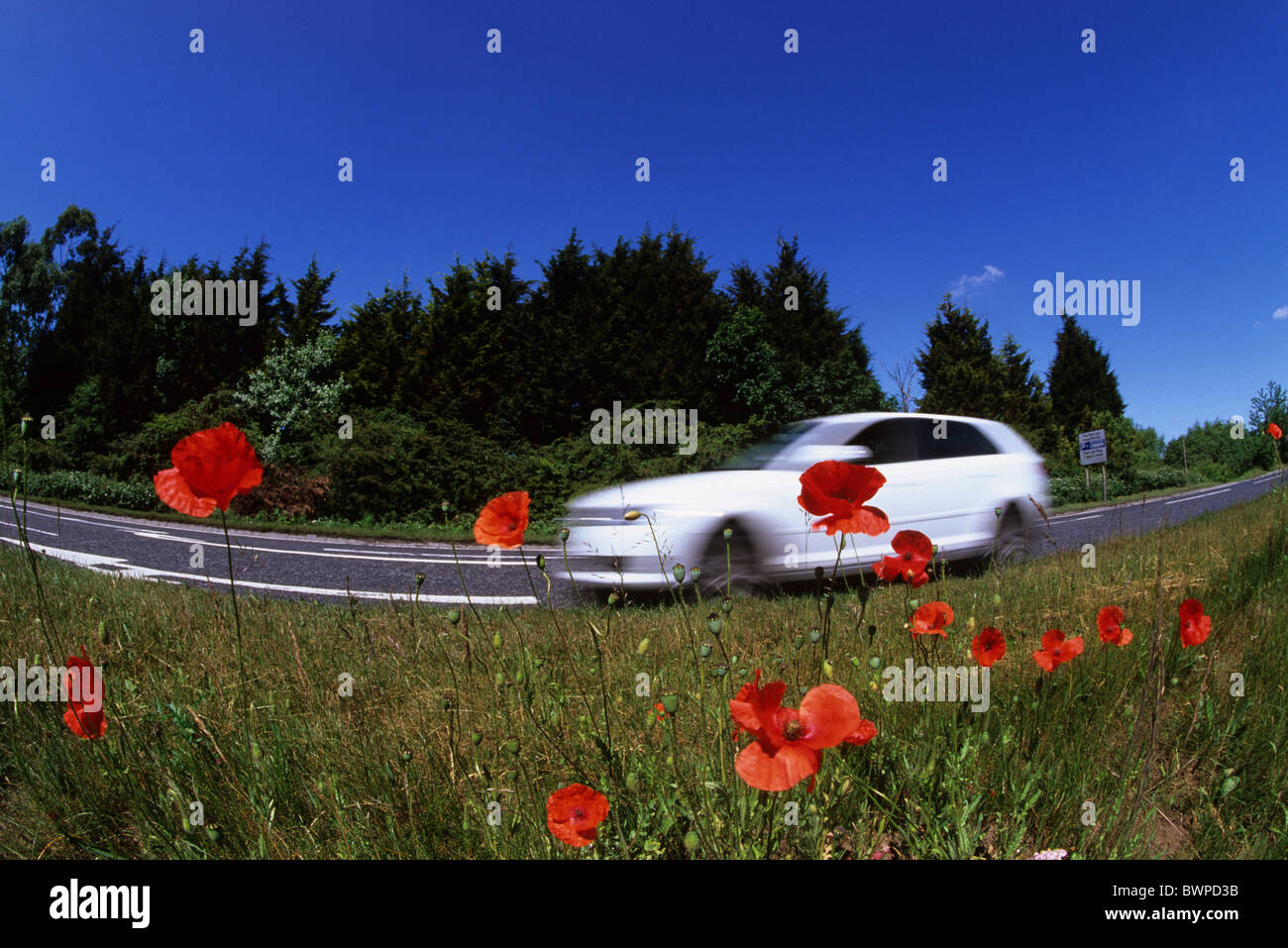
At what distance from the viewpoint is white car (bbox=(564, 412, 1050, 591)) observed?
10.2 feet

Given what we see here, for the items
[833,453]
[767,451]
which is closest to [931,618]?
[833,453]

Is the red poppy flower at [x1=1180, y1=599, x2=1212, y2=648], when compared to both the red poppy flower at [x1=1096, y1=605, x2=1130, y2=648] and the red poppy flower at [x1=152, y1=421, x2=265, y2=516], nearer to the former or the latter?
the red poppy flower at [x1=1096, y1=605, x2=1130, y2=648]

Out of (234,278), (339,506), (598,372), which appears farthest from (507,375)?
(234,278)

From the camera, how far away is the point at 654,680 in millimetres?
1605

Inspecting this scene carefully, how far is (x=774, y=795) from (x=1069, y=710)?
3.14ft

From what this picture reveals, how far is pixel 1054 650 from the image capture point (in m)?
1.19

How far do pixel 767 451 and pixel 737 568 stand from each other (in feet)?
3.49

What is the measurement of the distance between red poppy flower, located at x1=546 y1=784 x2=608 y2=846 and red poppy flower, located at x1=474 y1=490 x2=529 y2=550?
0.49m

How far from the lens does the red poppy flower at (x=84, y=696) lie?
103 cm

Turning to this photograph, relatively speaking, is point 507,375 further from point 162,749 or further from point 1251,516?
point 1251,516

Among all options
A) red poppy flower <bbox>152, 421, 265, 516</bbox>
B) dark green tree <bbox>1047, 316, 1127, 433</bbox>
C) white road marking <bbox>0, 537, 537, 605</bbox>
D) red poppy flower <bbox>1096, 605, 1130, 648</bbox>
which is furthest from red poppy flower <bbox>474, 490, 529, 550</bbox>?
dark green tree <bbox>1047, 316, 1127, 433</bbox>

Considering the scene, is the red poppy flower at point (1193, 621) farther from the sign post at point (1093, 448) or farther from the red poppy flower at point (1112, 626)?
the sign post at point (1093, 448)

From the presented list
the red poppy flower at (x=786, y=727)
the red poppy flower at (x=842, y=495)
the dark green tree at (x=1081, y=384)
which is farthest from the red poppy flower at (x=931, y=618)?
the dark green tree at (x=1081, y=384)

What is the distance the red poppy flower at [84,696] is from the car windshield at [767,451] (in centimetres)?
337
